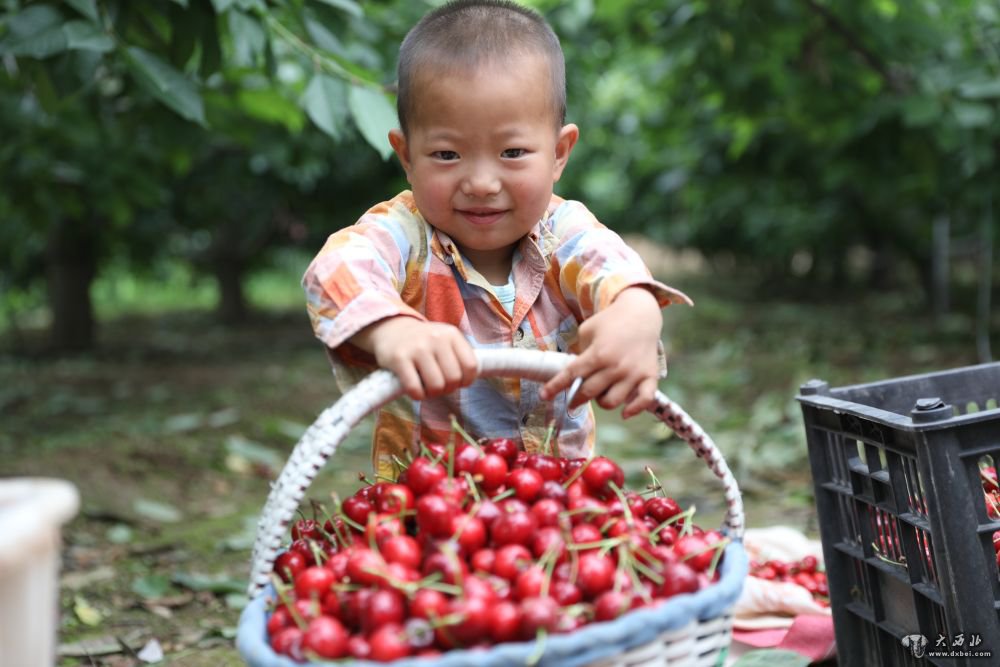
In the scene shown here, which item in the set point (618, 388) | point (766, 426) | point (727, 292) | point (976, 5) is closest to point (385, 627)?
point (618, 388)

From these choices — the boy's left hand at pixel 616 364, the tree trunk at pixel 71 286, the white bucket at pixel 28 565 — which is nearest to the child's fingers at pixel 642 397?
the boy's left hand at pixel 616 364

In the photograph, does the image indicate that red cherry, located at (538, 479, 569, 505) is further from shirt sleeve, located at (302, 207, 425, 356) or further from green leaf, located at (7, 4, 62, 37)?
green leaf, located at (7, 4, 62, 37)

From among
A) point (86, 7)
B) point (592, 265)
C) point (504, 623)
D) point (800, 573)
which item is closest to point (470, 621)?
point (504, 623)

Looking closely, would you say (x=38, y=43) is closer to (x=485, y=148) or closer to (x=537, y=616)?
(x=485, y=148)

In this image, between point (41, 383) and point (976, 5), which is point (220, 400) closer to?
point (41, 383)

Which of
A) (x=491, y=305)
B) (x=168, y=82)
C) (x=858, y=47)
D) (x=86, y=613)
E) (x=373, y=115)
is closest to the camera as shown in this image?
(x=491, y=305)

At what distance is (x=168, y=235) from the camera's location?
870cm

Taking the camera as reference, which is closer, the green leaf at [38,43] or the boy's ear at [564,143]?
the boy's ear at [564,143]

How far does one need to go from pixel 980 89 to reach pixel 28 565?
3.84 m

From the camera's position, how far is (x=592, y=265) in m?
1.78

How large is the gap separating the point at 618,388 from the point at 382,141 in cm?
113

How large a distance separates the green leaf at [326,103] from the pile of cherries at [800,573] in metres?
1.54

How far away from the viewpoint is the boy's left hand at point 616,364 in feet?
4.86

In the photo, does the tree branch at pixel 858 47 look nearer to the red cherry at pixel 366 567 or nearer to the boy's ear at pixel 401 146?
the boy's ear at pixel 401 146
